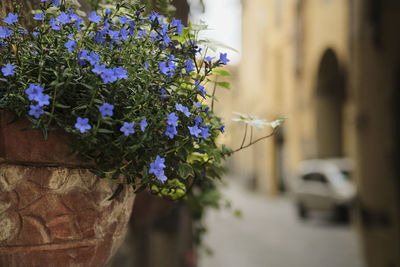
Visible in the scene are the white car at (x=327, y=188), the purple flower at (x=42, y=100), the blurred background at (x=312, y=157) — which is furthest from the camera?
the white car at (x=327, y=188)

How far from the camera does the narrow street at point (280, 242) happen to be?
27.1ft

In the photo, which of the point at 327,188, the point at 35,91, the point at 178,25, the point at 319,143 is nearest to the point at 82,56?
the point at 35,91

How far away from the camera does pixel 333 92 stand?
15.9m

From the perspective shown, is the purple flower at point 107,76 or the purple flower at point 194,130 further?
the purple flower at point 194,130

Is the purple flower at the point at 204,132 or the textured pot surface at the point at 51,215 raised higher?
the purple flower at the point at 204,132

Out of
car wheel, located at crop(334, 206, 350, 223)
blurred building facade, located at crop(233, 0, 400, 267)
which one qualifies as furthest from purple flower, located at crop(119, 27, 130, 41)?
car wheel, located at crop(334, 206, 350, 223)

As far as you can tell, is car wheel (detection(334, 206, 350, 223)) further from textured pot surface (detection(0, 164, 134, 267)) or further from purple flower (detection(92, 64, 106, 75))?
purple flower (detection(92, 64, 106, 75))

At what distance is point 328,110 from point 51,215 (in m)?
15.8

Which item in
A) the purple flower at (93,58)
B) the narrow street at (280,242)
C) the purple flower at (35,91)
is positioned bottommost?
the narrow street at (280,242)

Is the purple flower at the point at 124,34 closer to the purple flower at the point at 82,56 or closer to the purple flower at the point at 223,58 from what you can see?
the purple flower at the point at 82,56

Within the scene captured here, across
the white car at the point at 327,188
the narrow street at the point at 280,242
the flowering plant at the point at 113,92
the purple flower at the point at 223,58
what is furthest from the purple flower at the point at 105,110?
the white car at the point at 327,188

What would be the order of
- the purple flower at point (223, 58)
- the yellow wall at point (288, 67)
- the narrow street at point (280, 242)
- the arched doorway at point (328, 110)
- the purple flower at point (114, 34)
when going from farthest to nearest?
the arched doorway at point (328, 110) → the yellow wall at point (288, 67) → the narrow street at point (280, 242) → the purple flower at point (223, 58) → the purple flower at point (114, 34)

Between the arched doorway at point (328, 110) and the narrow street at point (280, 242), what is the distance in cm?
270

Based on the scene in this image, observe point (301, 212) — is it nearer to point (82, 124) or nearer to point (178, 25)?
point (178, 25)
